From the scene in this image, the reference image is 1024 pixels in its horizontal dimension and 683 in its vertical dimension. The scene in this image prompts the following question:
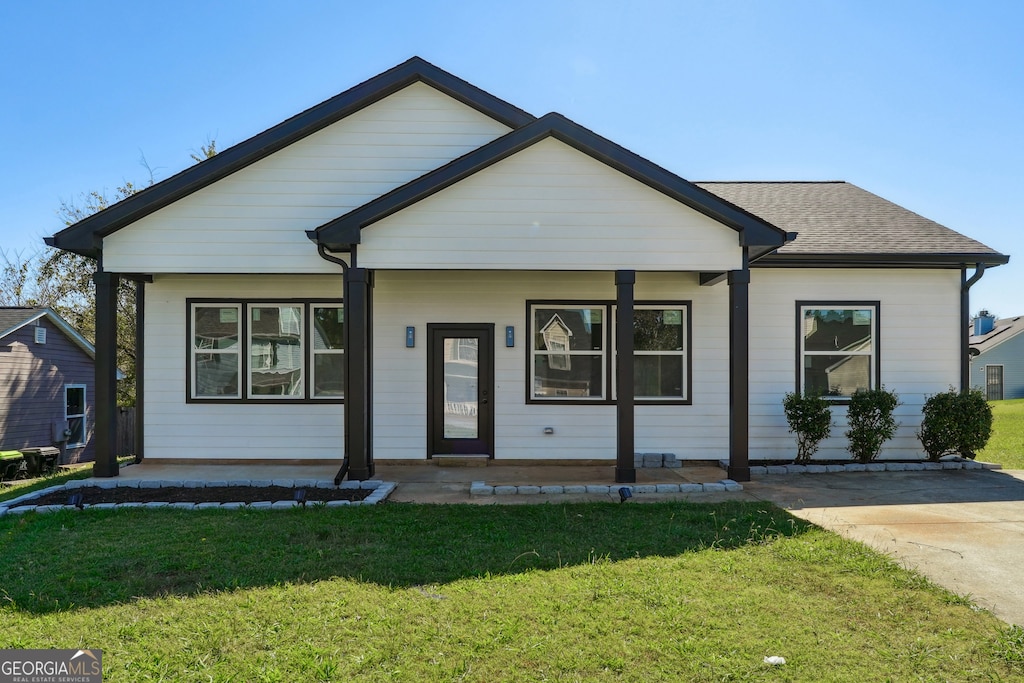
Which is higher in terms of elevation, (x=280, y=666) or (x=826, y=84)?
(x=826, y=84)

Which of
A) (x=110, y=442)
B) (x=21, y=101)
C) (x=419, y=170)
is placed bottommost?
(x=110, y=442)

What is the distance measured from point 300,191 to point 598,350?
16.1 feet

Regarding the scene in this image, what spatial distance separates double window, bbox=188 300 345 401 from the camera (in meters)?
8.95

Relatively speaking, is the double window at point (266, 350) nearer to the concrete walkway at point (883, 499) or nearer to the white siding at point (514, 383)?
the white siding at point (514, 383)

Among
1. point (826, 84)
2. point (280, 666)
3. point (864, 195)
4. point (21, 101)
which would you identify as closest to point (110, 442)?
point (280, 666)

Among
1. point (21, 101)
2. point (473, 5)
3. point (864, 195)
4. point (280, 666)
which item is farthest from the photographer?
point (21, 101)

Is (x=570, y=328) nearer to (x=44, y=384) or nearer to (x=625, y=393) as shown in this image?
(x=625, y=393)

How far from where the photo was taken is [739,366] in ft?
24.8

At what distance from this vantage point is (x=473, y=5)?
9656 mm

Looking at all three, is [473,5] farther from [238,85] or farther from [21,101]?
[21,101]

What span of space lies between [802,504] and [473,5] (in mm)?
8872

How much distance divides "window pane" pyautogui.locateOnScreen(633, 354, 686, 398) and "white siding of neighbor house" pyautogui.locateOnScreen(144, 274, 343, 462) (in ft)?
15.2

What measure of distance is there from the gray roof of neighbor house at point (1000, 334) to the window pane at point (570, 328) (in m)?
32.3

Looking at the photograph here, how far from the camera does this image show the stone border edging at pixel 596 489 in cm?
696
